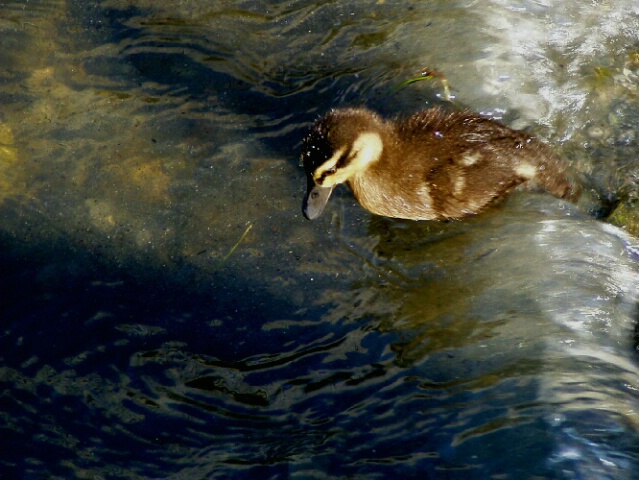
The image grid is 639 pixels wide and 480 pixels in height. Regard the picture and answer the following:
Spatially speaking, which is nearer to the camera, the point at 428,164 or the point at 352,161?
the point at 352,161

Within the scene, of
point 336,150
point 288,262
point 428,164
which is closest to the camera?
point 336,150

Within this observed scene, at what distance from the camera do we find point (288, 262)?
4344 mm

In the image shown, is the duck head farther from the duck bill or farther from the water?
the water

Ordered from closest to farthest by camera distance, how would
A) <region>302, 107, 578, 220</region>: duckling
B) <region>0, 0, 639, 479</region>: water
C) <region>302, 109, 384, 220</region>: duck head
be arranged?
<region>0, 0, 639, 479</region>: water
<region>302, 109, 384, 220</region>: duck head
<region>302, 107, 578, 220</region>: duckling

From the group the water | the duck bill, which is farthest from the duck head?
the water

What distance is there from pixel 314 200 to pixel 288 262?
16.3 inches

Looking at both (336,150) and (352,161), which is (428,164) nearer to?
(352,161)

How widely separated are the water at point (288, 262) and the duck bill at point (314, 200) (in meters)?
0.30

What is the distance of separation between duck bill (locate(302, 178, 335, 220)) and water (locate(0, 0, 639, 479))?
0.30 m

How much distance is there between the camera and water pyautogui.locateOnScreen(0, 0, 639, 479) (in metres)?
3.76

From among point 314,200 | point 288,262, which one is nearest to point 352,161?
point 314,200

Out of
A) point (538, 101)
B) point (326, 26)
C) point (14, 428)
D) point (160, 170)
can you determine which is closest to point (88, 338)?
point (14, 428)

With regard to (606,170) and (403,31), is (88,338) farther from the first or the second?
(606,170)

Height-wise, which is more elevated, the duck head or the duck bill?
the duck head
